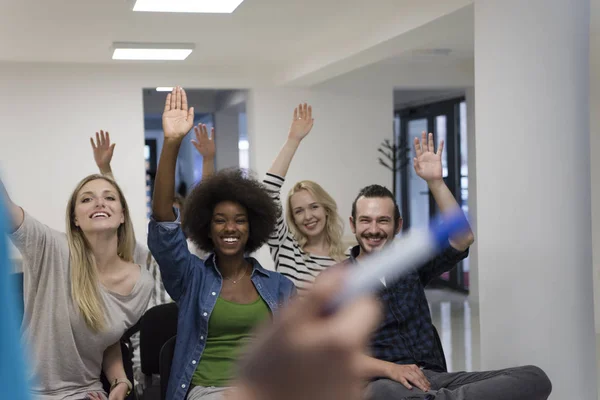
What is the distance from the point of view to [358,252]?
3586 mm

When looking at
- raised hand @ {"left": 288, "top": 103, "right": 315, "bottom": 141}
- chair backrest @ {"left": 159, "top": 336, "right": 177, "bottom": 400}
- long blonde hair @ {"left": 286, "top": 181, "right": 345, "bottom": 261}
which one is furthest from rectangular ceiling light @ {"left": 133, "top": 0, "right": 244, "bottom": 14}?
chair backrest @ {"left": 159, "top": 336, "right": 177, "bottom": 400}

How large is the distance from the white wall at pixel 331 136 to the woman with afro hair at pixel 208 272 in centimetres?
517

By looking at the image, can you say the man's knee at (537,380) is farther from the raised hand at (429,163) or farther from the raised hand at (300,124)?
the raised hand at (300,124)

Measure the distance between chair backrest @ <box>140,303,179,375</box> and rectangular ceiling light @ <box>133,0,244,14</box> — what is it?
221cm

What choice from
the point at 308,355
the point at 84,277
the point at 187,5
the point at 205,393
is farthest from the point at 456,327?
the point at 308,355

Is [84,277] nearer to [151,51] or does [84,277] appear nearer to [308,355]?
[308,355]

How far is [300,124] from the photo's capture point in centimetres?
422

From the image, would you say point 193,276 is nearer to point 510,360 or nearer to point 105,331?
point 105,331

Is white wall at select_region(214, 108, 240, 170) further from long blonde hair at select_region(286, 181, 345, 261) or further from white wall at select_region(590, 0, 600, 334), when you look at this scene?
white wall at select_region(590, 0, 600, 334)

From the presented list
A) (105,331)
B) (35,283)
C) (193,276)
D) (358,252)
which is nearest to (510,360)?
(358,252)

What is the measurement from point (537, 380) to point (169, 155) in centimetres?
189

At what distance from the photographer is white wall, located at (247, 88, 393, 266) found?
28.1 ft

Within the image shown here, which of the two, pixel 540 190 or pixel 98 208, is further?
pixel 540 190

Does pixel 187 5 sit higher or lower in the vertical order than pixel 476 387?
higher
